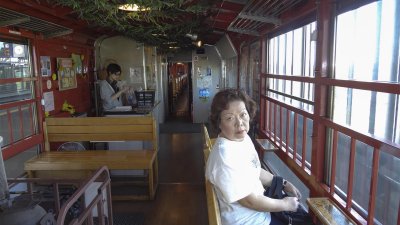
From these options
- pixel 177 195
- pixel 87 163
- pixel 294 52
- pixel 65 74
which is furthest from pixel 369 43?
pixel 65 74

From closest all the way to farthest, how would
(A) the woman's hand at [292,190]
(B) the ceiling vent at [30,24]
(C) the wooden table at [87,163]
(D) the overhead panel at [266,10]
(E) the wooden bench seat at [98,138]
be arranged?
(A) the woman's hand at [292,190], (D) the overhead panel at [266,10], (B) the ceiling vent at [30,24], (C) the wooden table at [87,163], (E) the wooden bench seat at [98,138]

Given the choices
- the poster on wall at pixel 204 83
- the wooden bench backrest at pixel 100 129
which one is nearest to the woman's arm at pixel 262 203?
the wooden bench backrest at pixel 100 129

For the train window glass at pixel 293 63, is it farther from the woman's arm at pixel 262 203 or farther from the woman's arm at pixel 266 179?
the woman's arm at pixel 262 203

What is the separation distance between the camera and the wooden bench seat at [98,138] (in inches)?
150

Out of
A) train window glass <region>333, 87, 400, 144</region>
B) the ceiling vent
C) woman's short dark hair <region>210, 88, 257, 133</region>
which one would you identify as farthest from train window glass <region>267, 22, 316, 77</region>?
the ceiling vent

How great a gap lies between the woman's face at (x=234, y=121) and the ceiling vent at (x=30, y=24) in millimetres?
2437

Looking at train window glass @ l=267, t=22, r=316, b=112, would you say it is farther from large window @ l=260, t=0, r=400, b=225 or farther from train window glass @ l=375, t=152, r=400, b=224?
train window glass @ l=375, t=152, r=400, b=224

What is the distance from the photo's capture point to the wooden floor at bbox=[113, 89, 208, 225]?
136 inches

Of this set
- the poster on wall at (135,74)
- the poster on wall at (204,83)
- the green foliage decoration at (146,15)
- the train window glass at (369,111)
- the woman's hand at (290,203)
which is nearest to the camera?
the train window glass at (369,111)

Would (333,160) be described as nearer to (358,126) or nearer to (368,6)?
(358,126)

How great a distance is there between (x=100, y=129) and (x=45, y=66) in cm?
120

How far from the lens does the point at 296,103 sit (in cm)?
302

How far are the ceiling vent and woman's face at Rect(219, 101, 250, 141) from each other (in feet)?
7.99

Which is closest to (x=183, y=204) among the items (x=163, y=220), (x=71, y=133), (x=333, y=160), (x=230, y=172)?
(x=163, y=220)
